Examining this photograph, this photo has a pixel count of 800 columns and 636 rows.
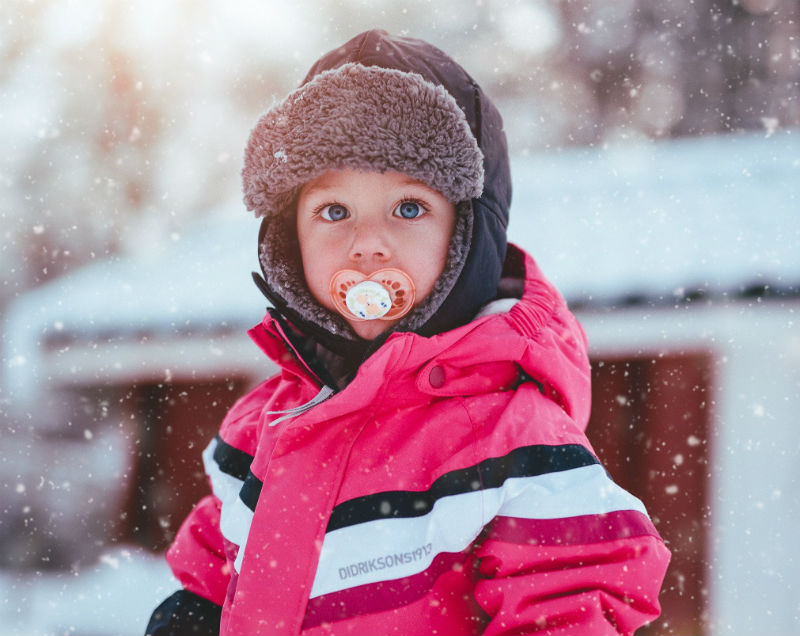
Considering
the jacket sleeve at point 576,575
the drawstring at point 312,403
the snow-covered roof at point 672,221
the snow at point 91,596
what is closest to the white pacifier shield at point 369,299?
the drawstring at point 312,403

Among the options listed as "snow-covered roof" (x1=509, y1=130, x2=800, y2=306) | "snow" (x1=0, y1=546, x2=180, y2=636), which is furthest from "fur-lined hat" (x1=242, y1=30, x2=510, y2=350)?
"snow" (x1=0, y1=546, x2=180, y2=636)

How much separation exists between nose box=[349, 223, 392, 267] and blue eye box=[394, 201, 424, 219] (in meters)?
0.04

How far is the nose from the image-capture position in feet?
2.19

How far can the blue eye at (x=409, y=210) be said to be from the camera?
0.71 meters

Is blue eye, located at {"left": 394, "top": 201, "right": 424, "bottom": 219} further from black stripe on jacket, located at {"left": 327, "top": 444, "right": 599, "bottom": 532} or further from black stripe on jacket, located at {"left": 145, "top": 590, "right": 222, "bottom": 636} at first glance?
black stripe on jacket, located at {"left": 145, "top": 590, "right": 222, "bottom": 636}

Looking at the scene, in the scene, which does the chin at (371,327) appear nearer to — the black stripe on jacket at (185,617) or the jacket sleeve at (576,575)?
the jacket sleeve at (576,575)

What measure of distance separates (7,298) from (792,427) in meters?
2.28

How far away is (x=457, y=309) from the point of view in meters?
0.73

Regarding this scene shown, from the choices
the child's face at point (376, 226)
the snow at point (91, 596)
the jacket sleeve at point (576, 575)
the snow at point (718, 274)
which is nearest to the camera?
the jacket sleeve at point (576, 575)

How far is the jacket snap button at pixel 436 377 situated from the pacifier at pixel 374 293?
8 centimetres

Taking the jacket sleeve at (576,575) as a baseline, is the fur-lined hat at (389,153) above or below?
above

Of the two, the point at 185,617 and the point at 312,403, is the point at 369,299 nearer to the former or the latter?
the point at 312,403

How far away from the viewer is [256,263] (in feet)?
5.41

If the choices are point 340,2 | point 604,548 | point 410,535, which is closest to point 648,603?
point 604,548
